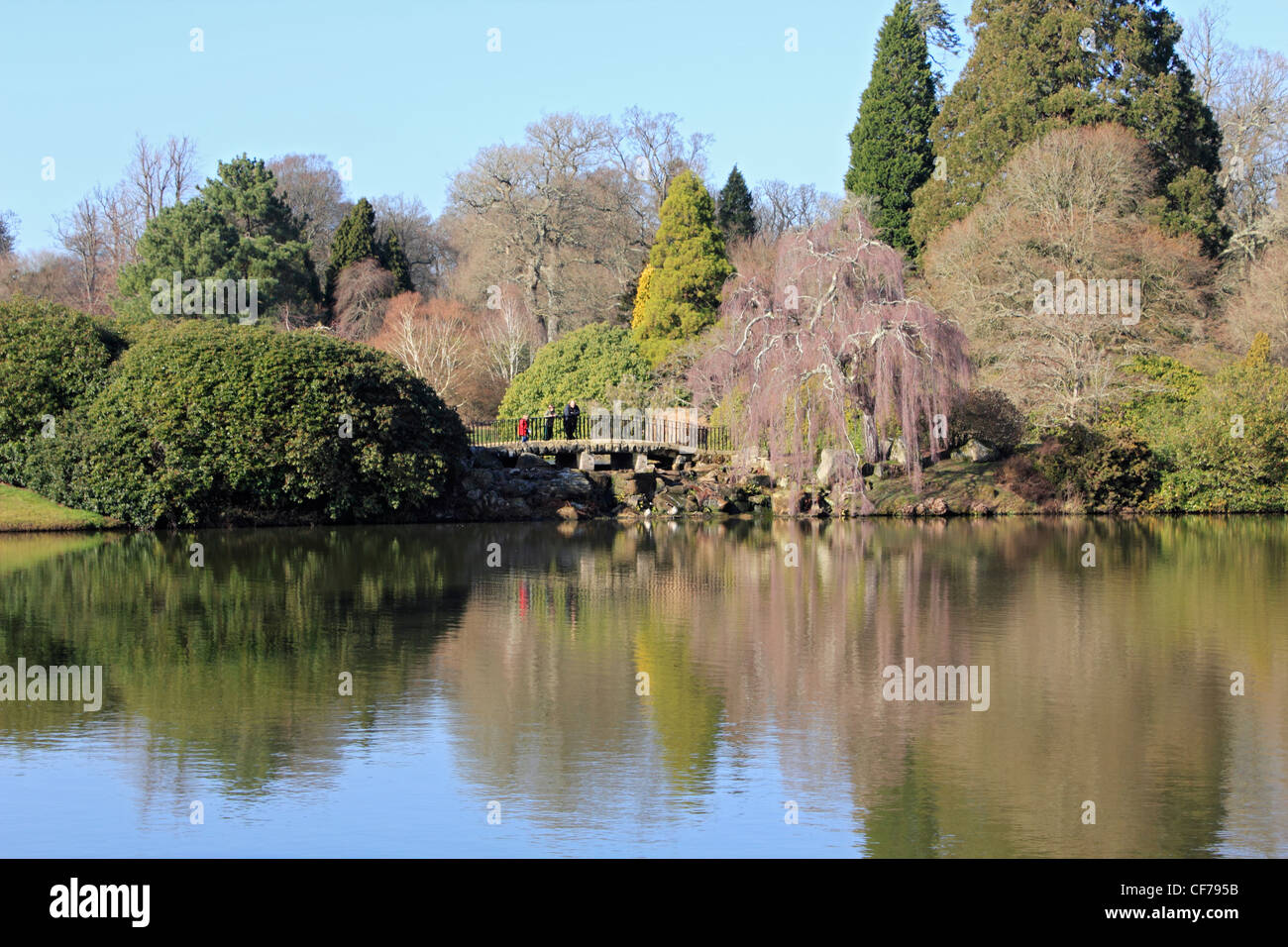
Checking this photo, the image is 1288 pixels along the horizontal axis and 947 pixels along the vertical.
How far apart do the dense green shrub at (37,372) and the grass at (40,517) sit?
3.23ft

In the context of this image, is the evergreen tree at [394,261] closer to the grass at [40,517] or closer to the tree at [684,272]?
the tree at [684,272]

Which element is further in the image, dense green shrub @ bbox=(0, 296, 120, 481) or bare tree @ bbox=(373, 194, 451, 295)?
bare tree @ bbox=(373, 194, 451, 295)

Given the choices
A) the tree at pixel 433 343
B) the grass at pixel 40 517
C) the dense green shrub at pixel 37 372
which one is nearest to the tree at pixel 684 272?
the tree at pixel 433 343

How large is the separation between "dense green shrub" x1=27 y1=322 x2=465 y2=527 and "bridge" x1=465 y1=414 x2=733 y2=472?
6.08 metres

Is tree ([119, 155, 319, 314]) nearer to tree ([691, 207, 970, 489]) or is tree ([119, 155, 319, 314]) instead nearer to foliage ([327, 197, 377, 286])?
foliage ([327, 197, 377, 286])

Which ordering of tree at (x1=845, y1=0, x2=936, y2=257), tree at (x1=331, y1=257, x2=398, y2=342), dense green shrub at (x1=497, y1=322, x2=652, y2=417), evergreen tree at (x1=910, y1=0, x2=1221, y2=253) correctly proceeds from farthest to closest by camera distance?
1. tree at (x1=331, y1=257, x2=398, y2=342)
2. tree at (x1=845, y1=0, x2=936, y2=257)
3. evergreen tree at (x1=910, y1=0, x2=1221, y2=253)
4. dense green shrub at (x1=497, y1=322, x2=652, y2=417)

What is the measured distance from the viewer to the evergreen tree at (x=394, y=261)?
64875 millimetres

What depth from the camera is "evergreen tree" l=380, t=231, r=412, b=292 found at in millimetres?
64875

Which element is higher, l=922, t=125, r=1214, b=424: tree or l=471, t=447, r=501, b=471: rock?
l=922, t=125, r=1214, b=424: tree

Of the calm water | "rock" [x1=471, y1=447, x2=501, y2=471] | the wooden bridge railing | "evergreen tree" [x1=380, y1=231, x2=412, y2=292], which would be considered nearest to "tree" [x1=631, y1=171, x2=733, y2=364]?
the wooden bridge railing

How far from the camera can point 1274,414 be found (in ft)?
118

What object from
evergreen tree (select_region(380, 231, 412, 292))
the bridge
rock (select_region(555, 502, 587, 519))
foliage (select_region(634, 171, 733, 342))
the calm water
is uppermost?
evergreen tree (select_region(380, 231, 412, 292))

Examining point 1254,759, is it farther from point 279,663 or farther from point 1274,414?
point 1274,414

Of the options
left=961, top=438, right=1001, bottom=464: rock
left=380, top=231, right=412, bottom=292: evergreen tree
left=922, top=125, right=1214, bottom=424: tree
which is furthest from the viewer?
left=380, top=231, right=412, bottom=292: evergreen tree
